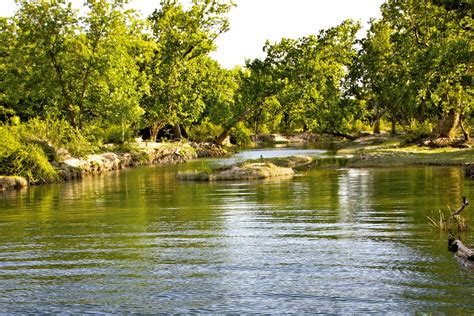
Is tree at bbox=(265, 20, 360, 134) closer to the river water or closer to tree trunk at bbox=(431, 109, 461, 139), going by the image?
tree trunk at bbox=(431, 109, 461, 139)

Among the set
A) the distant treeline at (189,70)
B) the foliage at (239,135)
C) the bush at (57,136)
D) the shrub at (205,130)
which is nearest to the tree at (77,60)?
the distant treeline at (189,70)

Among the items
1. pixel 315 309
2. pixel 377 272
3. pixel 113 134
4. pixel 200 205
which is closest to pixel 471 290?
pixel 377 272

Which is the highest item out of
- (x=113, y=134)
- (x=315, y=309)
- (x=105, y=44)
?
(x=105, y=44)

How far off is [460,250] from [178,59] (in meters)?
50.1

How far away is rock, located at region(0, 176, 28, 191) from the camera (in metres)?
30.6

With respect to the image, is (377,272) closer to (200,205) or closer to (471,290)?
(471,290)

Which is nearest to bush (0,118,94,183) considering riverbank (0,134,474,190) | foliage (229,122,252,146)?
riverbank (0,134,474,190)

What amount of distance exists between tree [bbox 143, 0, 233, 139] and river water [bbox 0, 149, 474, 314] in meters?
34.1

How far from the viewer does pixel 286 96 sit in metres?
58.9

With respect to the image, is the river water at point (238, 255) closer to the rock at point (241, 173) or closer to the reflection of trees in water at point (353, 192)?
the reflection of trees in water at point (353, 192)

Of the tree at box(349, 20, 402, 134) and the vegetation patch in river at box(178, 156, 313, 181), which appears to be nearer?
the vegetation patch in river at box(178, 156, 313, 181)

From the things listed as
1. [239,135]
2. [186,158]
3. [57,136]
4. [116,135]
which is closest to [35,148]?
[57,136]

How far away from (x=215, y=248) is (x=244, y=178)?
18386mm

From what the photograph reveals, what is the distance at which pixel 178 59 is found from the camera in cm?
5906
